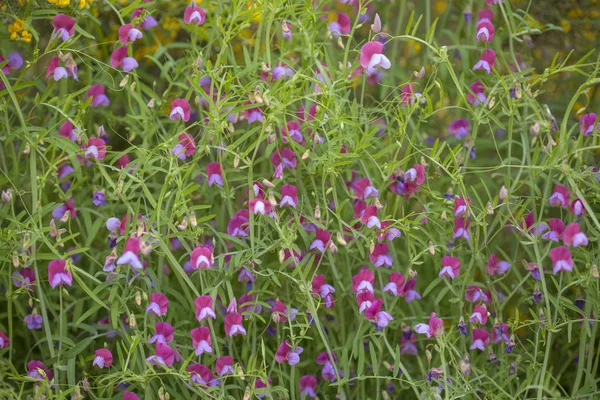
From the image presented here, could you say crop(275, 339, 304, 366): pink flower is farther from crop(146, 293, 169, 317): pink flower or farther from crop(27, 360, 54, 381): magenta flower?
crop(27, 360, 54, 381): magenta flower

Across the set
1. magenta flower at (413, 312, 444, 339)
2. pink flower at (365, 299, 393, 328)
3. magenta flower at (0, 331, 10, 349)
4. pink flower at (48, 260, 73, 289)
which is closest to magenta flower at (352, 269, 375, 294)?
pink flower at (365, 299, 393, 328)

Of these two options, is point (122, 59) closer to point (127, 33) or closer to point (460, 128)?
point (127, 33)

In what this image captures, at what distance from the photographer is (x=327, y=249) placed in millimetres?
2453

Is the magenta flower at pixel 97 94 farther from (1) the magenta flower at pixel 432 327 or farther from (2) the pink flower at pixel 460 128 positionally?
(1) the magenta flower at pixel 432 327

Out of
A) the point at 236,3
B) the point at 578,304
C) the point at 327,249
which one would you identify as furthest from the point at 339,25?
the point at 578,304

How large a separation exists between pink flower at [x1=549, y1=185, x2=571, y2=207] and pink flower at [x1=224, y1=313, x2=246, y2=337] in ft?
3.42

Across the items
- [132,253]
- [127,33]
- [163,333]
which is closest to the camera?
[132,253]

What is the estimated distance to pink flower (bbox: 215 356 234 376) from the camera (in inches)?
92.3

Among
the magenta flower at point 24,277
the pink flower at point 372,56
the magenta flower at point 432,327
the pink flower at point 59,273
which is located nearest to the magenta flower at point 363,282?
the magenta flower at point 432,327

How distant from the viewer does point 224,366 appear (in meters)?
2.35

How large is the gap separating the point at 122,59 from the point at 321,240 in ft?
3.08

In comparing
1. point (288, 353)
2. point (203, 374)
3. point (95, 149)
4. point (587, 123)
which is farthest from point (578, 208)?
point (95, 149)

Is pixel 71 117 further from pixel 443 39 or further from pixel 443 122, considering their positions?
pixel 443 39

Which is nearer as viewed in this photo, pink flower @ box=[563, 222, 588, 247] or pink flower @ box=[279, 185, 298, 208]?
pink flower @ box=[563, 222, 588, 247]
